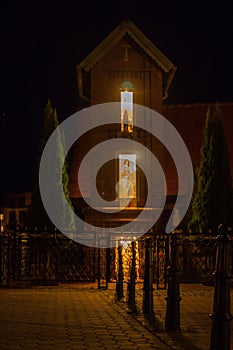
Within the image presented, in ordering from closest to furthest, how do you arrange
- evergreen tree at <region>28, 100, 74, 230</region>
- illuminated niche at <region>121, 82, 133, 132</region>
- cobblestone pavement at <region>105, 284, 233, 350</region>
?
cobblestone pavement at <region>105, 284, 233, 350</region> < evergreen tree at <region>28, 100, 74, 230</region> < illuminated niche at <region>121, 82, 133, 132</region>

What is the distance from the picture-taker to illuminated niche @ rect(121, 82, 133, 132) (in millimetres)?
25859

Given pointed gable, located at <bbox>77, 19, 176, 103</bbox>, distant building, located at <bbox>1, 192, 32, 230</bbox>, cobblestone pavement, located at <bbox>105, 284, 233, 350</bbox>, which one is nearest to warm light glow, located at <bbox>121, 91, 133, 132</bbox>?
pointed gable, located at <bbox>77, 19, 176, 103</bbox>

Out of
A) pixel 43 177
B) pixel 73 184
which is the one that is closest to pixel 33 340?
pixel 43 177

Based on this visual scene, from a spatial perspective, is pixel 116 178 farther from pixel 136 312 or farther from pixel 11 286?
pixel 136 312

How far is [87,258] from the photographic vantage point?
69.9ft

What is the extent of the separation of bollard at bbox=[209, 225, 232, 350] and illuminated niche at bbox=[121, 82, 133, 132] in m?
20.0

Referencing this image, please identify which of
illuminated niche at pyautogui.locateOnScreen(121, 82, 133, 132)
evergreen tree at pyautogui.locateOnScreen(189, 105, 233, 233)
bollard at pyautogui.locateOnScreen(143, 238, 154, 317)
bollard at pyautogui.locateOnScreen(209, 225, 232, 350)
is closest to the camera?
bollard at pyautogui.locateOnScreen(209, 225, 232, 350)

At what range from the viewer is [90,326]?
28.6 ft

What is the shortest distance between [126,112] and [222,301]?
67.2ft

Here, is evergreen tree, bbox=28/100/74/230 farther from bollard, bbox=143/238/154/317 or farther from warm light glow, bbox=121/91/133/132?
bollard, bbox=143/238/154/317

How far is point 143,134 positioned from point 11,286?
10249 millimetres

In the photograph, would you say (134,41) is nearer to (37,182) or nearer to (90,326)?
(37,182)

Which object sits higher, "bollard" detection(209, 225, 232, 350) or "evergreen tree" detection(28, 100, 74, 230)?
"evergreen tree" detection(28, 100, 74, 230)

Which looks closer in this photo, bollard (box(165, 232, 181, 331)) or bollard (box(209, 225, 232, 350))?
bollard (box(209, 225, 232, 350))
